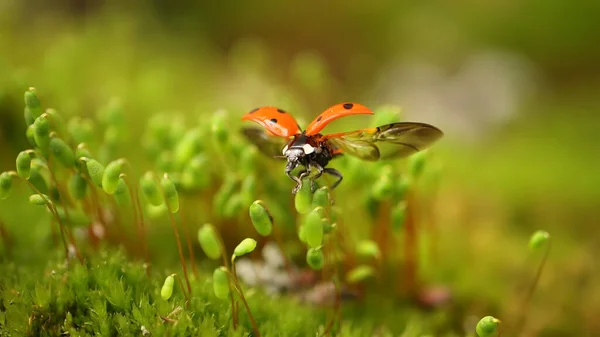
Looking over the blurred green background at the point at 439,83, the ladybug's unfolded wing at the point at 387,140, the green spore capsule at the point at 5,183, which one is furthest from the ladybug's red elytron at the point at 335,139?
the green spore capsule at the point at 5,183

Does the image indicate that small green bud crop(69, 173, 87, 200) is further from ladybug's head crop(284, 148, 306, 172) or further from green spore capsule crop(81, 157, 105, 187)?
ladybug's head crop(284, 148, 306, 172)

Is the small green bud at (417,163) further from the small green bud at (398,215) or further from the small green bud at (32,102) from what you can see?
the small green bud at (32,102)

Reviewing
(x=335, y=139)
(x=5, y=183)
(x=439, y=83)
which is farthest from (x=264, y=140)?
(x=439, y=83)

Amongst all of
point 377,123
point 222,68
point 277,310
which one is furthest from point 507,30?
point 277,310

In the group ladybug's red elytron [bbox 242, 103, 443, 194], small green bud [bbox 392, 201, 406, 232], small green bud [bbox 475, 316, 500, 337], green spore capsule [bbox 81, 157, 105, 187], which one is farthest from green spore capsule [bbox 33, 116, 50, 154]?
small green bud [bbox 475, 316, 500, 337]

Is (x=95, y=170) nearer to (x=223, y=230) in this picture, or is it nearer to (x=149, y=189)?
(x=149, y=189)

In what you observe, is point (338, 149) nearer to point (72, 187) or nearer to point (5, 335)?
point (72, 187)
